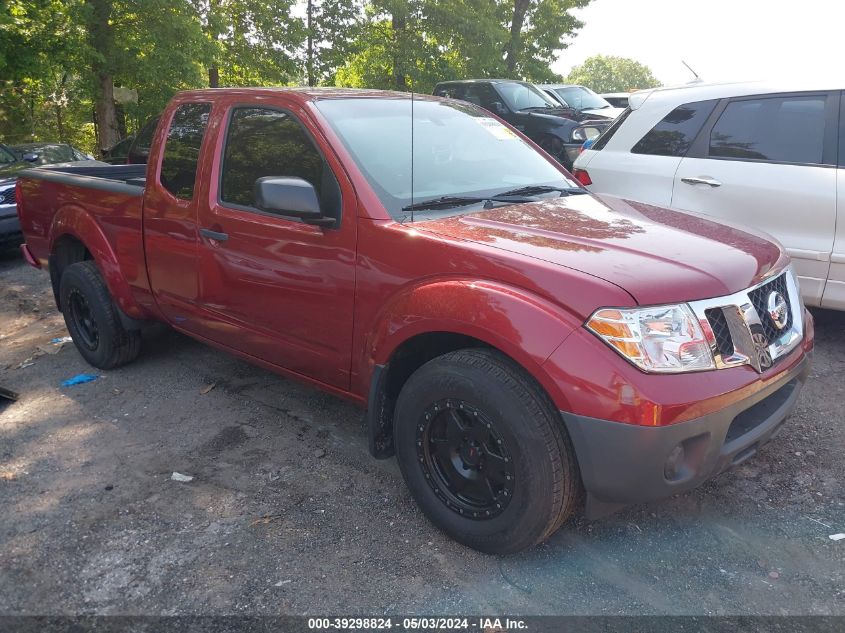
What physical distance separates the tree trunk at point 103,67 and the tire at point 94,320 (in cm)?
1100

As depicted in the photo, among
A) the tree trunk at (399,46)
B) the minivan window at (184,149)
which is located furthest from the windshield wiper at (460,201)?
the tree trunk at (399,46)

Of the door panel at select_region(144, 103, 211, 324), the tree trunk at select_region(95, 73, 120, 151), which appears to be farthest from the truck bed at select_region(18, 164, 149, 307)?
the tree trunk at select_region(95, 73, 120, 151)

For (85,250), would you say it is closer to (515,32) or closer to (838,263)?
(838,263)

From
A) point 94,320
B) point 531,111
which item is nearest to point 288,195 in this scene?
point 94,320

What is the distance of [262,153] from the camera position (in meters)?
3.62

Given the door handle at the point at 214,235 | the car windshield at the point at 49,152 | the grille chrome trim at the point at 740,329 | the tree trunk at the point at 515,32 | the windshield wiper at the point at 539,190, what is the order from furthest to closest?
the tree trunk at the point at 515,32
the car windshield at the point at 49,152
the door handle at the point at 214,235
the windshield wiper at the point at 539,190
the grille chrome trim at the point at 740,329

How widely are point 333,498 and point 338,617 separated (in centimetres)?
80

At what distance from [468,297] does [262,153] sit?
1.61m

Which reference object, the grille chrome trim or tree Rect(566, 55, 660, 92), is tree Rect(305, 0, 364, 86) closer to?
the grille chrome trim

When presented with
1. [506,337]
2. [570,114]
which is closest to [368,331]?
[506,337]

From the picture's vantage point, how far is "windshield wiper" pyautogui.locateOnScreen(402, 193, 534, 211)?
3.13 m

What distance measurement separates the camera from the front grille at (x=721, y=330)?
2441 mm

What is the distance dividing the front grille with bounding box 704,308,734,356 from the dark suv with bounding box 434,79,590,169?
296 inches

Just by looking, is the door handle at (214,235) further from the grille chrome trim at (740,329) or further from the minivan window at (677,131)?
the minivan window at (677,131)
